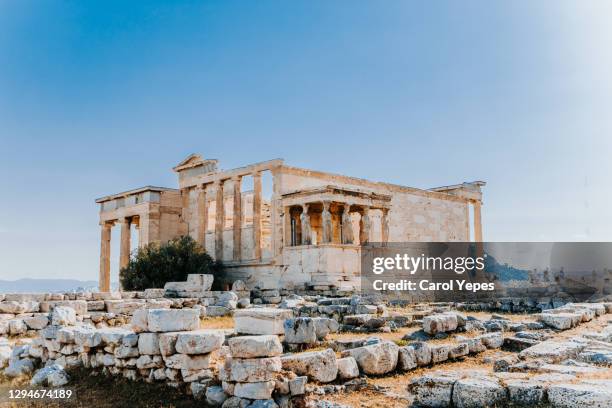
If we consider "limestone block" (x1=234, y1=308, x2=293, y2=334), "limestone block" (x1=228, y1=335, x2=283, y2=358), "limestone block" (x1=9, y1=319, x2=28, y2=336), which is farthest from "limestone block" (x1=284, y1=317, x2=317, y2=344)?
"limestone block" (x1=9, y1=319, x2=28, y2=336)

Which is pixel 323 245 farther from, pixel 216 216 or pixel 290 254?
pixel 216 216

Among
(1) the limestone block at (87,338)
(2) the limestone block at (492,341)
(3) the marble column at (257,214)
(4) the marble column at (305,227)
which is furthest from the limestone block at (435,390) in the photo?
(3) the marble column at (257,214)

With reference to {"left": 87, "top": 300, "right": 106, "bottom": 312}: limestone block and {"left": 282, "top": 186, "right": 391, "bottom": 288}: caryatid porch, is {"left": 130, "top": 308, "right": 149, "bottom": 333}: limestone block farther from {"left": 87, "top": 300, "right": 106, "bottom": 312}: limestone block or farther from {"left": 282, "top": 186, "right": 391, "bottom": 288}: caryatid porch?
{"left": 282, "top": 186, "right": 391, "bottom": 288}: caryatid porch

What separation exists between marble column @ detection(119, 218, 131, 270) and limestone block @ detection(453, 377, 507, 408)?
26.6 metres

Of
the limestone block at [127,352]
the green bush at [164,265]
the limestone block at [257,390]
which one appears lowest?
the limestone block at [257,390]

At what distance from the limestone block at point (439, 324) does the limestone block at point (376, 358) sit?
300 cm

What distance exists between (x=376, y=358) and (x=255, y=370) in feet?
5.52

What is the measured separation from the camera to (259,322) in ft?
24.2

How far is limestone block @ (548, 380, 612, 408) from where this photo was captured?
4.76m

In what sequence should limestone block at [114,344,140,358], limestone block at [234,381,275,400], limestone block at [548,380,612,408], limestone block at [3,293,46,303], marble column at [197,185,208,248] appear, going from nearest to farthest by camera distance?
limestone block at [548,380,612,408]
limestone block at [234,381,275,400]
limestone block at [114,344,140,358]
limestone block at [3,293,46,303]
marble column at [197,185,208,248]

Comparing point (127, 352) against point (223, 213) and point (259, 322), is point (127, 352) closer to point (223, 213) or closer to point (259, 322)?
point (259, 322)

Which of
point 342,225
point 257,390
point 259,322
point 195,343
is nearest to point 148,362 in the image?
point 195,343

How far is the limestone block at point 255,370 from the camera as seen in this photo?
6.22m

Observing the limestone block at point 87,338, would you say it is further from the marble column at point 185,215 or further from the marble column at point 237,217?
the marble column at point 185,215
